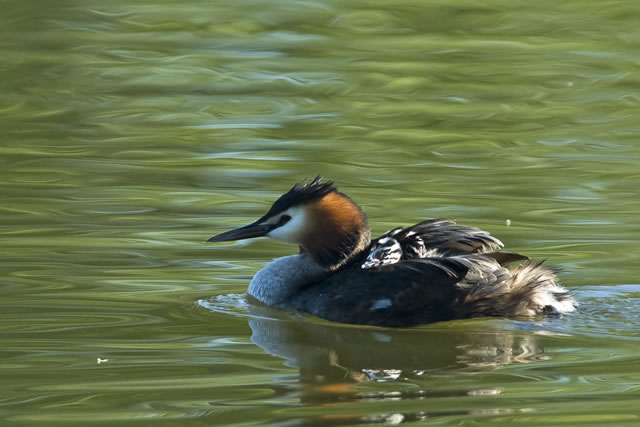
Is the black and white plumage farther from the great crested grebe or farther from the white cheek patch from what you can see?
the white cheek patch

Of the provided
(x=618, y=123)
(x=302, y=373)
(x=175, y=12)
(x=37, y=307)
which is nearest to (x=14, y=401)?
(x=302, y=373)

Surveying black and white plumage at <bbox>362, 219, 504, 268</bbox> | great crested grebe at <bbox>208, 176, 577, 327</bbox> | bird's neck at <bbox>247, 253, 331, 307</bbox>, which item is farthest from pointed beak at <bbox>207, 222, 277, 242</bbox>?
black and white plumage at <bbox>362, 219, 504, 268</bbox>

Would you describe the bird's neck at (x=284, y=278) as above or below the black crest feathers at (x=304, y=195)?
below

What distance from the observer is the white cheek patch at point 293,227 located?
26.6ft

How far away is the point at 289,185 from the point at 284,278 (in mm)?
3150

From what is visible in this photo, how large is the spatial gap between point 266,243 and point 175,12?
378 inches

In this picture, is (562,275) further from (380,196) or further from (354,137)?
(354,137)

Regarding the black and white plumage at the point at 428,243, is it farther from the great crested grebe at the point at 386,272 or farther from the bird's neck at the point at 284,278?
the bird's neck at the point at 284,278

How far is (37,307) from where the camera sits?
7758mm

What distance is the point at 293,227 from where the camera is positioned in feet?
26.7

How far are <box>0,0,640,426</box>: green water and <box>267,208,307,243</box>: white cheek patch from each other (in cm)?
49

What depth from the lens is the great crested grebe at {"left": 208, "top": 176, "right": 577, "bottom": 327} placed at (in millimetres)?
7461

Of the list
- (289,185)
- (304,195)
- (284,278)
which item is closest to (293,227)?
(304,195)

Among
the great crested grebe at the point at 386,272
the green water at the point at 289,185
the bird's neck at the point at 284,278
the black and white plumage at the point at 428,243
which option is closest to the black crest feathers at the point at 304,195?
the great crested grebe at the point at 386,272
